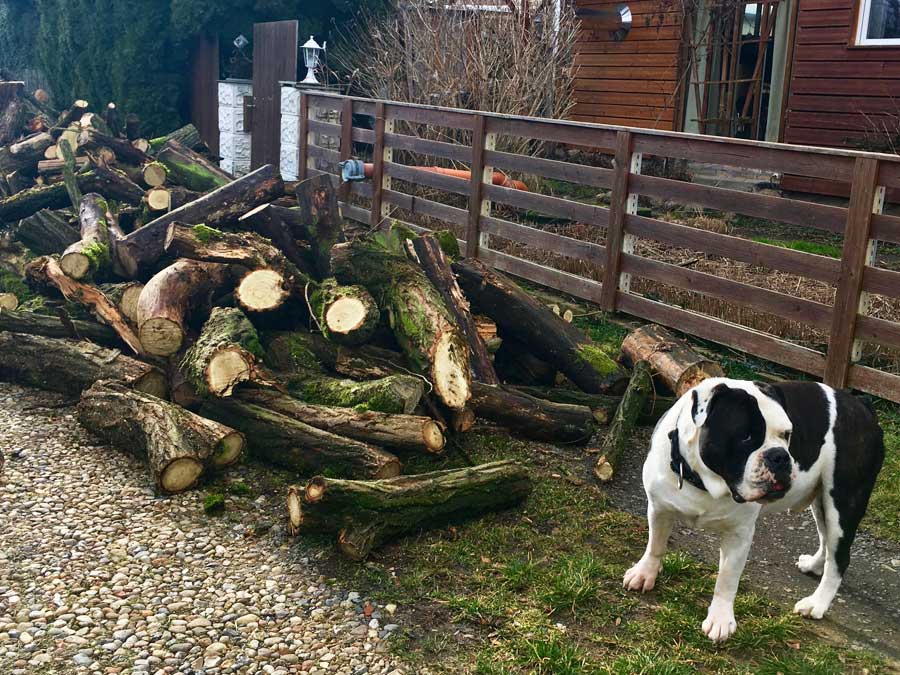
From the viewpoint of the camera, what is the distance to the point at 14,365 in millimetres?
7438

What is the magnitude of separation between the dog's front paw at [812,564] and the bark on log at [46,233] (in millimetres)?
7237

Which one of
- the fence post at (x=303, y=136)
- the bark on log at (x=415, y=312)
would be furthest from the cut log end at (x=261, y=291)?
the fence post at (x=303, y=136)

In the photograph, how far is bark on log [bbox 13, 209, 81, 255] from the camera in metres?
9.58

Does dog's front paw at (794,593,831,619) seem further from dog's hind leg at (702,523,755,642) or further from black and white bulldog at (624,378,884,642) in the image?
dog's hind leg at (702,523,755,642)

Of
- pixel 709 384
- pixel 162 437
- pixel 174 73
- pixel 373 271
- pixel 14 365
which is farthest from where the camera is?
pixel 174 73

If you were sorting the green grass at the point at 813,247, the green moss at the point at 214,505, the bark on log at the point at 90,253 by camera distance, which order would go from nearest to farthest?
the green moss at the point at 214,505 < the bark on log at the point at 90,253 < the green grass at the point at 813,247

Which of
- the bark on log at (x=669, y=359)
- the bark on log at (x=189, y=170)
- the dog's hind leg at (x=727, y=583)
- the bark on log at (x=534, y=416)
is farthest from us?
the bark on log at (x=189, y=170)

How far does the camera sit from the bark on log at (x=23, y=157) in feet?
43.6

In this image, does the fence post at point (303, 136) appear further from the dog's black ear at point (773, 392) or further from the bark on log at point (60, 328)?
the dog's black ear at point (773, 392)

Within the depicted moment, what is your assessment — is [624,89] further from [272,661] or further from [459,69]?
[272,661]

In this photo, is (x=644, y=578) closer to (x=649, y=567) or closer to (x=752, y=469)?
(x=649, y=567)

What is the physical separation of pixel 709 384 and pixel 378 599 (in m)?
1.73

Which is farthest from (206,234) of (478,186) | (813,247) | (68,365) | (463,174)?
(813,247)

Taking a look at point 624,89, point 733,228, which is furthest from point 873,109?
point 624,89
